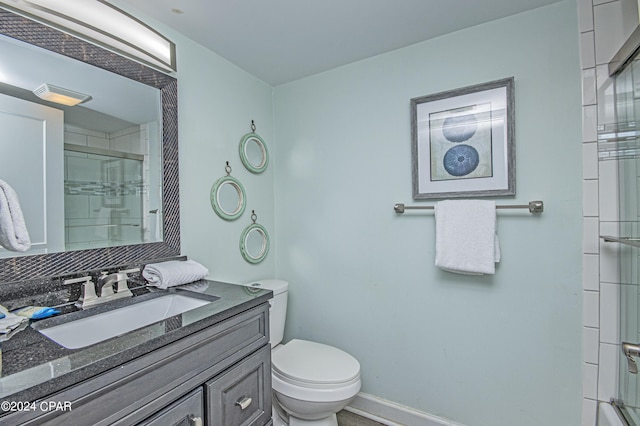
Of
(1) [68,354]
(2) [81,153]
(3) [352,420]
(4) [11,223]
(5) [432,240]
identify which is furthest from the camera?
(3) [352,420]

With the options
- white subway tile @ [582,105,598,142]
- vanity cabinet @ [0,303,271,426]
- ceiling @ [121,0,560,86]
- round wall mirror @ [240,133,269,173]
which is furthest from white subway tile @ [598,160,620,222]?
round wall mirror @ [240,133,269,173]

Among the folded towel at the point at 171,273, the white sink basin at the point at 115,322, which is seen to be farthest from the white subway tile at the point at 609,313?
the folded towel at the point at 171,273

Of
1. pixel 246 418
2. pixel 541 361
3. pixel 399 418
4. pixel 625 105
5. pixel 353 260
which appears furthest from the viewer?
pixel 353 260

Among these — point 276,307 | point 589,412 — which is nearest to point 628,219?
point 589,412

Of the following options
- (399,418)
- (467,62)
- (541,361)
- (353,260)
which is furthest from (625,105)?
(399,418)

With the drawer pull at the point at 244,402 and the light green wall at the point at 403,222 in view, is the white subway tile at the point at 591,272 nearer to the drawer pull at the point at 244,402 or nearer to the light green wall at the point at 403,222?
the light green wall at the point at 403,222

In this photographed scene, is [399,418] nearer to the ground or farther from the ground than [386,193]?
nearer to the ground

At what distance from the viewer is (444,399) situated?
1.63m

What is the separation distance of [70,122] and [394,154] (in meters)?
1.50

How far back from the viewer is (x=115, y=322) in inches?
42.5

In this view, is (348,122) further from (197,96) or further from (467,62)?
(197,96)

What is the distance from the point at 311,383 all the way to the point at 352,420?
611 millimetres

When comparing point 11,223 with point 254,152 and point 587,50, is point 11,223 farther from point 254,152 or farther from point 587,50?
point 587,50

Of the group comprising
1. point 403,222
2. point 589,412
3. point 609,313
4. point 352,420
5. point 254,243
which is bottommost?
point 352,420
